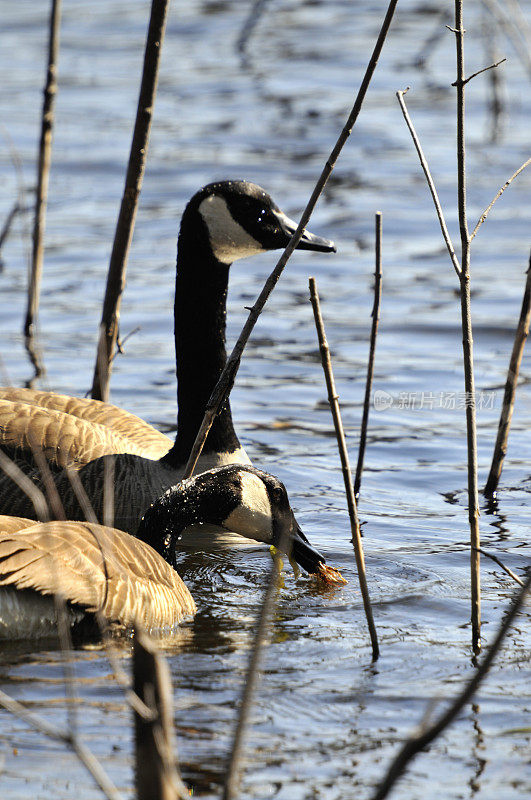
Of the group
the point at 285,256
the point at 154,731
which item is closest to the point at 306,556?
the point at 285,256

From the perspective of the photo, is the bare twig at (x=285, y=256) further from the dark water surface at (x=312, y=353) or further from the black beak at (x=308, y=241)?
the black beak at (x=308, y=241)

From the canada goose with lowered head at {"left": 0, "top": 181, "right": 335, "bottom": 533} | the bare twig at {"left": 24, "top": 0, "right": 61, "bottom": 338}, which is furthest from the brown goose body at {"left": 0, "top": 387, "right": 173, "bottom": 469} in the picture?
the bare twig at {"left": 24, "top": 0, "right": 61, "bottom": 338}

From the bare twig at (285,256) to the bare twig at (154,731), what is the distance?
243cm

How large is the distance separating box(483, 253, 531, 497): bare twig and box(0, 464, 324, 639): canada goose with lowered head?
163 centimetres

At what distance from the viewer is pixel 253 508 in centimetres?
655

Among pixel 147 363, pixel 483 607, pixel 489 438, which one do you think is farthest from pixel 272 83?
pixel 483 607

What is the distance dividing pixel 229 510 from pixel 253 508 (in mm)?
126

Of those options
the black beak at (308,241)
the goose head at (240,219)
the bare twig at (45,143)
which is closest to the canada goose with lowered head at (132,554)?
the black beak at (308,241)

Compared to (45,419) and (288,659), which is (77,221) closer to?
(45,419)

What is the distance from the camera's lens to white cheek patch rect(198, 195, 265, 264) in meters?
7.49

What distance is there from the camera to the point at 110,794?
3.18 m

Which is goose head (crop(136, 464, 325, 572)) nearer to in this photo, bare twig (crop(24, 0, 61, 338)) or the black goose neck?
the black goose neck

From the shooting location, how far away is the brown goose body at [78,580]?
541 cm

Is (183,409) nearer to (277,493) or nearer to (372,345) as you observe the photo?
(372,345)
